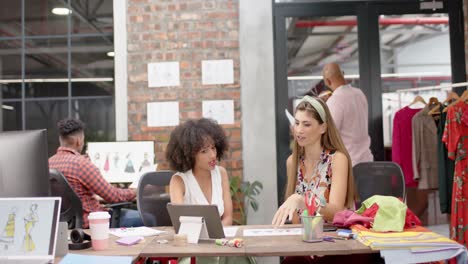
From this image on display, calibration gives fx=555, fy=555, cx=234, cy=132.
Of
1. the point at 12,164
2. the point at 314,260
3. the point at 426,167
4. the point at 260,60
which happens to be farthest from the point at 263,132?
the point at 12,164

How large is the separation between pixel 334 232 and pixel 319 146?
26.4 inches

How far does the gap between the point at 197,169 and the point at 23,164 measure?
1164 mm

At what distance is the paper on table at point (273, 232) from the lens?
2.34 metres

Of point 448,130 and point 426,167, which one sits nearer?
point 448,130

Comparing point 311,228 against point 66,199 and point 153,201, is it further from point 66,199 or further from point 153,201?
point 66,199

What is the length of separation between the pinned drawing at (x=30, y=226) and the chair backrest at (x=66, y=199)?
5.65 feet

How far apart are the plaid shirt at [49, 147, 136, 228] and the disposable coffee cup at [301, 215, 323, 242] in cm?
211

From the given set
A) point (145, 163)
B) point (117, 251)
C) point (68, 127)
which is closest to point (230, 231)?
point (117, 251)

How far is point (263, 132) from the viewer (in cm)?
497

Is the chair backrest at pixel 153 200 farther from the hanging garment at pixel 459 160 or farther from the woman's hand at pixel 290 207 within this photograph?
the hanging garment at pixel 459 160

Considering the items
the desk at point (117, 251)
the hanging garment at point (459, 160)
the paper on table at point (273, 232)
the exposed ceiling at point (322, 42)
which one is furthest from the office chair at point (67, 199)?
the hanging garment at point (459, 160)

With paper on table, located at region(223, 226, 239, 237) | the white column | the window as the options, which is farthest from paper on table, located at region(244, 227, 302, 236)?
the window

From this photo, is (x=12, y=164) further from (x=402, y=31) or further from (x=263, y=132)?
(x=402, y=31)

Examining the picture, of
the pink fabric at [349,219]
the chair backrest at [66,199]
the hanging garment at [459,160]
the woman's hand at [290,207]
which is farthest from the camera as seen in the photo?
the hanging garment at [459,160]
